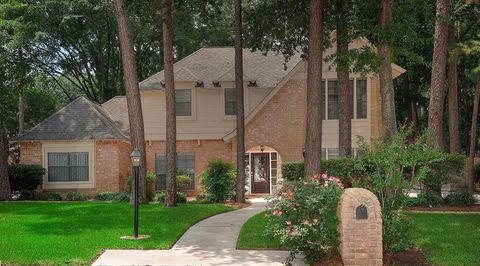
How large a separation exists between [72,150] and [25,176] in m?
2.42

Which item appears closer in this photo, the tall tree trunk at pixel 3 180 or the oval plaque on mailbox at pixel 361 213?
the oval plaque on mailbox at pixel 361 213

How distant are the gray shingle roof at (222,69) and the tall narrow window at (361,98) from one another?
3.64 meters

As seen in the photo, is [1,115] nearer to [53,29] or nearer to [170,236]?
[53,29]

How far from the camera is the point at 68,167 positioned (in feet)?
88.6

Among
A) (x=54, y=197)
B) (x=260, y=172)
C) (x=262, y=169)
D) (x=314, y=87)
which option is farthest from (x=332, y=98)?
(x=54, y=197)

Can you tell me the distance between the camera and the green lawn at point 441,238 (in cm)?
1099

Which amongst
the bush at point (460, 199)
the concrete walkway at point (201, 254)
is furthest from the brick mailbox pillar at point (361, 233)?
the bush at point (460, 199)

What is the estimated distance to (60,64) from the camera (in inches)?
1500

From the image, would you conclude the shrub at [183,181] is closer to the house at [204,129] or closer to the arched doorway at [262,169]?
the house at [204,129]

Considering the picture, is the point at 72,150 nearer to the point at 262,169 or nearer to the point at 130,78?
the point at 130,78

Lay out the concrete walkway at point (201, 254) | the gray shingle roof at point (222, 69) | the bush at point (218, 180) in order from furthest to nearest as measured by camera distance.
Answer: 1. the gray shingle roof at point (222, 69)
2. the bush at point (218, 180)
3. the concrete walkway at point (201, 254)

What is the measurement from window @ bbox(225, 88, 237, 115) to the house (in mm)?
50

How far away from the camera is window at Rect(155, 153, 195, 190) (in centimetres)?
2816

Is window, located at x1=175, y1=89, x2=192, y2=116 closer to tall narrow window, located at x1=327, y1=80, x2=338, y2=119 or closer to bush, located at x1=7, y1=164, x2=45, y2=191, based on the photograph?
tall narrow window, located at x1=327, y1=80, x2=338, y2=119
